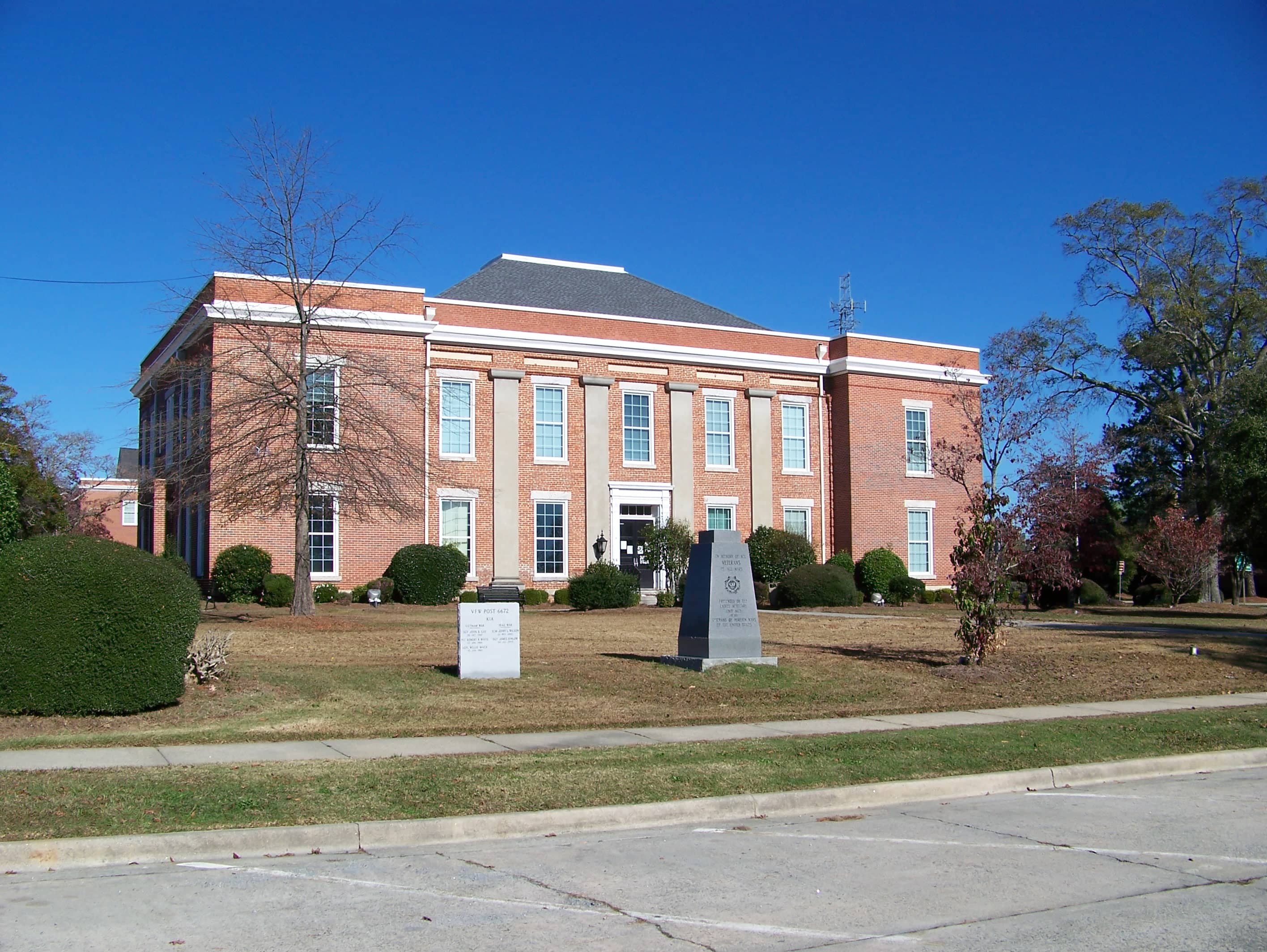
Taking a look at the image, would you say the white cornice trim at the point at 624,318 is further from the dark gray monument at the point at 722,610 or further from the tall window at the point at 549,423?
the dark gray monument at the point at 722,610

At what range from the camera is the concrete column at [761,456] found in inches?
1569

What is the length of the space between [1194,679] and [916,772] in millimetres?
9313

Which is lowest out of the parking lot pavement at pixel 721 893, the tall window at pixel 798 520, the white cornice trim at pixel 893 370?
the parking lot pavement at pixel 721 893

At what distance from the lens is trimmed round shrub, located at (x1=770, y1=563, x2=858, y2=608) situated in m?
34.0

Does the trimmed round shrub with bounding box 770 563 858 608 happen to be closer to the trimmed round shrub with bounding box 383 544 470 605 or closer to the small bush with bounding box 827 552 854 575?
the small bush with bounding box 827 552 854 575

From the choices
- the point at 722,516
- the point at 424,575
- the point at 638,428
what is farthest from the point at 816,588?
the point at 424,575

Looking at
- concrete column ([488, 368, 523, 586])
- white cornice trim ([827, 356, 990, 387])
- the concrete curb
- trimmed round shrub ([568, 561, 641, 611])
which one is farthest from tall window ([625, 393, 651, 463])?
the concrete curb

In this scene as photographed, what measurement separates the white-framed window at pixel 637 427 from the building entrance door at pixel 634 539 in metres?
1.63

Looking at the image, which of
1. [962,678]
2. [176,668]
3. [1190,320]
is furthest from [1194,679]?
[1190,320]

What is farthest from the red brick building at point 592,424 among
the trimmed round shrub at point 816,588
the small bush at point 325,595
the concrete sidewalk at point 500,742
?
the concrete sidewalk at point 500,742

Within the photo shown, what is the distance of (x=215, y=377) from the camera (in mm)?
25453

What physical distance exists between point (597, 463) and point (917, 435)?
42.1ft

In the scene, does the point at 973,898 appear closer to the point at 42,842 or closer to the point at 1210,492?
the point at 42,842

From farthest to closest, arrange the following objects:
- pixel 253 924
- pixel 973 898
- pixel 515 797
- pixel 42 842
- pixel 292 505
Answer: pixel 292 505 < pixel 515 797 < pixel 42 842 < pixel 973 898 < pixel 253 924
